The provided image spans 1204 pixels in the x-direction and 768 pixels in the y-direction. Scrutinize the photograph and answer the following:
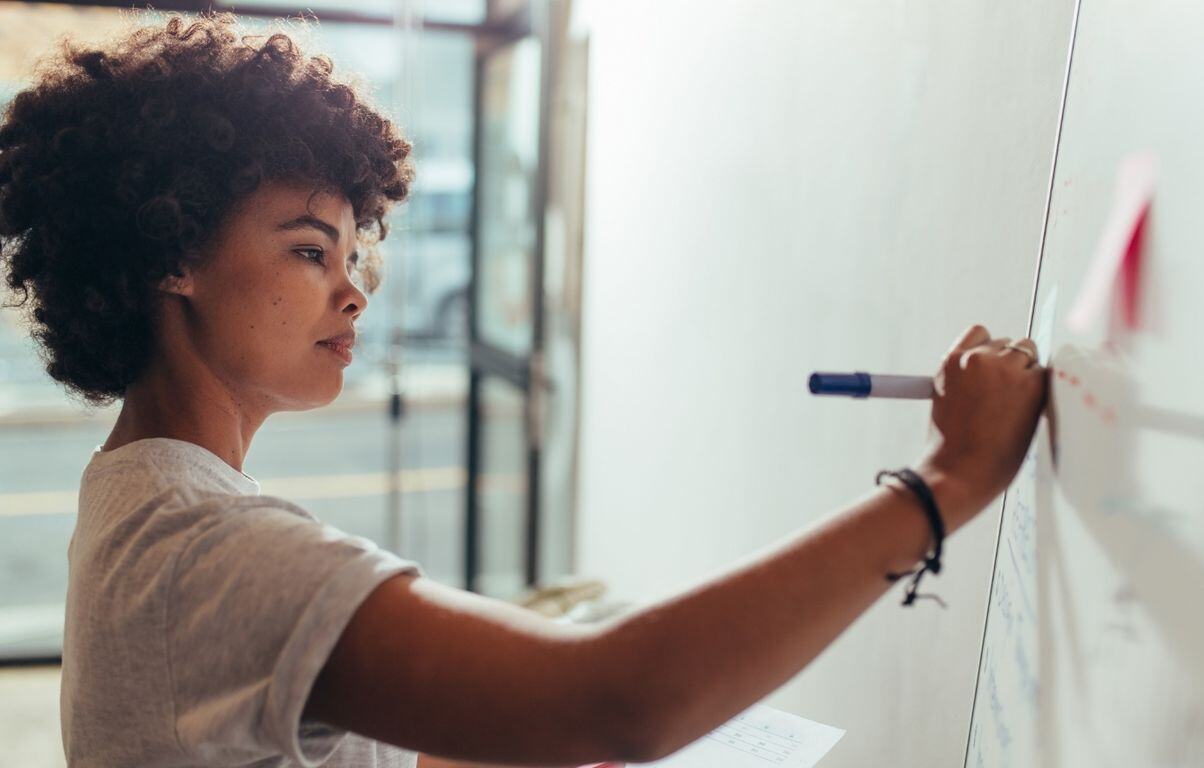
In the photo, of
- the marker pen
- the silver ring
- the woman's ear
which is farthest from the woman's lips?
the silver ring

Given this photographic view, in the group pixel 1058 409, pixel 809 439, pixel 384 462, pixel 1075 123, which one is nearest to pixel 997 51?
pixel 1075 123

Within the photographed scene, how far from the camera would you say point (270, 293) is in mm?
865

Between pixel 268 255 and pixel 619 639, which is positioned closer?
pixel 619 639

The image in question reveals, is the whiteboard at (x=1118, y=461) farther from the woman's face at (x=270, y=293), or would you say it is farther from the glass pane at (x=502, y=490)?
the glass pane at (x=502, y=490)

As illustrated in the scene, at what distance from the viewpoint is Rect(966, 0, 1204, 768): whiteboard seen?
0.63 m

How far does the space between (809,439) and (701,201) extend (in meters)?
0.57

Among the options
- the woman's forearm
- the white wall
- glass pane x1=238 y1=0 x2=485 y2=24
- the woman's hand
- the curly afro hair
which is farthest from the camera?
glass pane x1=238 y1=0 x2=485 y2=24

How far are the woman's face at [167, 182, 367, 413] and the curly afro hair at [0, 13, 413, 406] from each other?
19 millimetres

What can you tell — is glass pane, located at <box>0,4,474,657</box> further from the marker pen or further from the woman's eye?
the marker pen

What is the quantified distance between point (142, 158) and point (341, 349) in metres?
0.23

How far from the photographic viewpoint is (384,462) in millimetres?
5367

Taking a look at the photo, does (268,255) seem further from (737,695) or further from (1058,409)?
(1058,409)

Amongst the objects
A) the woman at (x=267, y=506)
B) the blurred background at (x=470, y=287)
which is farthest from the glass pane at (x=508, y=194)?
the woman at (x=267, y=506)

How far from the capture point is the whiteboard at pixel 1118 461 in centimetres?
63
